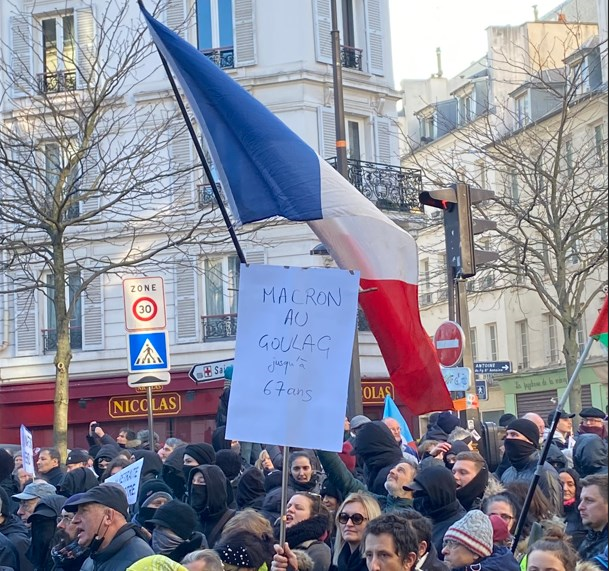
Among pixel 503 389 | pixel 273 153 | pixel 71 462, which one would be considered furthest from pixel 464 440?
pixel 503 389

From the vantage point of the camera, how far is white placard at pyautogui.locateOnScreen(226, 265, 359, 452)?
558 centimetres

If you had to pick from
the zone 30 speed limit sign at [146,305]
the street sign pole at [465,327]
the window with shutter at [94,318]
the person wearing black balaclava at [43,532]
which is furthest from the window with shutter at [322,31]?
the person wearing black balaclava at [43,532]

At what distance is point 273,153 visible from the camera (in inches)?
272

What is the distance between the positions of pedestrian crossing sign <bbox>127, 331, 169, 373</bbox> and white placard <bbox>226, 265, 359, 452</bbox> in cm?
649

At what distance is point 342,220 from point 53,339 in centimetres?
2317

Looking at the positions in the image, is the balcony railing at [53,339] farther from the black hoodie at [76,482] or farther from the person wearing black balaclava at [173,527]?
the person wearing black balaclava at [173,527]

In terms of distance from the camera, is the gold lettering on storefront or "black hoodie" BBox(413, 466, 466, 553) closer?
"black hoodie" BBox(413, 466, 466, 553)

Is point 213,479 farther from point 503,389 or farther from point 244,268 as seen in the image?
point 503,389

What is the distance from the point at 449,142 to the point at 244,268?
1776 inches

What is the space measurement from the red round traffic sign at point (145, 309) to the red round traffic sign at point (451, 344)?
2.91 m

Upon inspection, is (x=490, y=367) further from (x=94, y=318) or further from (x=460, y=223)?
(x=94, y=318)

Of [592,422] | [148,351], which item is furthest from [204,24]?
[592,422]

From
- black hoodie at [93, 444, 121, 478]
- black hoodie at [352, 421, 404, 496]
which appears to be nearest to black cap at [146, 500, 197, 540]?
black hoodie at [352, 421, 404, 496]

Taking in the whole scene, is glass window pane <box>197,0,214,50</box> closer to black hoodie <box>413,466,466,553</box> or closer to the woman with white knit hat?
black hoodie <box>413,466,466,553</box>
